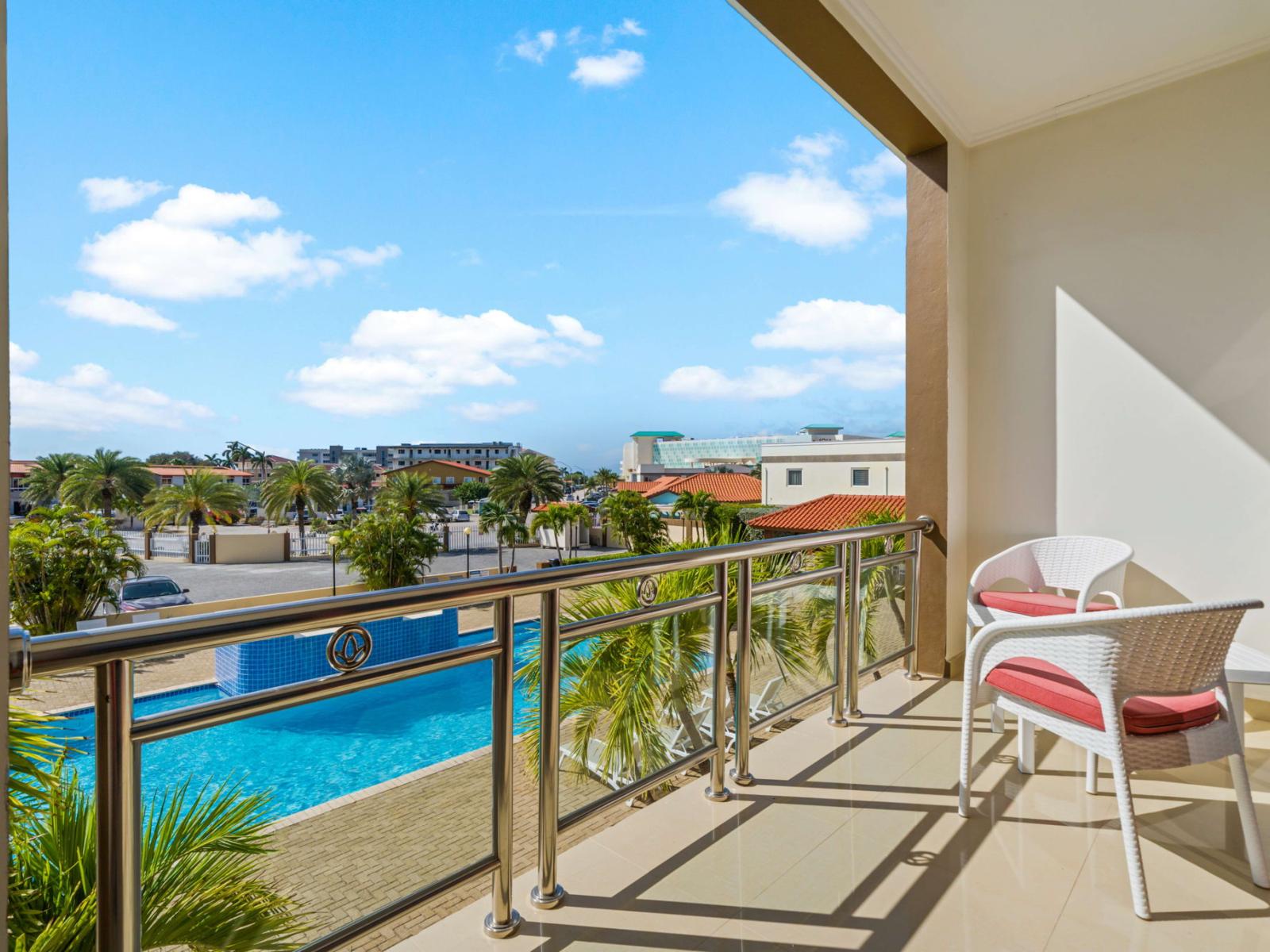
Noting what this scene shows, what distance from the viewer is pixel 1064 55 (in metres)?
3.05

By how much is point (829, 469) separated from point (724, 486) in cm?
715

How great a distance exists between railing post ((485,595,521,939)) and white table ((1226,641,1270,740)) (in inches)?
78.1

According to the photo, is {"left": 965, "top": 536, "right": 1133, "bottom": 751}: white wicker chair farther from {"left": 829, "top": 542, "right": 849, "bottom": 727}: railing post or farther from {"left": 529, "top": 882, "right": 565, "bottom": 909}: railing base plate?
{"left": 529, "top": 882, "right": 565, "bottom": 909}: railing base plate

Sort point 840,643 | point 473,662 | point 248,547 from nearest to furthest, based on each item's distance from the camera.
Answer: point 473,662, point 840,643, point 248,547

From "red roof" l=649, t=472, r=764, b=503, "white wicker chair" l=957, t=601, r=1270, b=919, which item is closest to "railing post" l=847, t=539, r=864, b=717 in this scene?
"white wicker chair" l=957, t=601, r=1270, b=919

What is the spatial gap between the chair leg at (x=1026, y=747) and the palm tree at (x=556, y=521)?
33825 millimetres

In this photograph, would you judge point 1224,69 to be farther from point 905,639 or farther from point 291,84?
point 291,84

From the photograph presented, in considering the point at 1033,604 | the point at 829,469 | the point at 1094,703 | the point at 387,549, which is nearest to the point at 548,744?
the point at 1094,703

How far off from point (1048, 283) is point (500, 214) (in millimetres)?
60144

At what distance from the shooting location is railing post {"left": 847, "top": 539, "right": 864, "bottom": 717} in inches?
127

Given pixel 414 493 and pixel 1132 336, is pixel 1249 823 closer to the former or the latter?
pixel 1132 336

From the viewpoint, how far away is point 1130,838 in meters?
1.80

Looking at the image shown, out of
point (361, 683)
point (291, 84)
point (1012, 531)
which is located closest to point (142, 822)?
point (361, 683)

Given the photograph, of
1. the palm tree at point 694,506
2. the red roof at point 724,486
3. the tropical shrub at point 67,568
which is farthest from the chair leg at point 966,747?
the red roof at point 724,486
